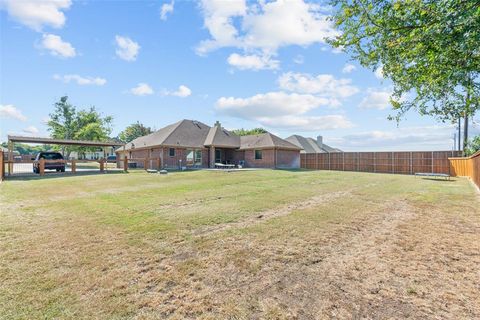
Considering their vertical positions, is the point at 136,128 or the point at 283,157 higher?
the point at 136,128

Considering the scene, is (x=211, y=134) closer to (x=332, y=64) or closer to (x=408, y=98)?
(x=332, y=64)

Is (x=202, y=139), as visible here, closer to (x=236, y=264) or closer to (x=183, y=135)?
(x=183, y=135)

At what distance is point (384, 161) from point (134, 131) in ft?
190

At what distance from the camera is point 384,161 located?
82.6 ft

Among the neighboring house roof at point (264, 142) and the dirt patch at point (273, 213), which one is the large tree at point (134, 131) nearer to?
the neighboring house roof at point (264, 142)

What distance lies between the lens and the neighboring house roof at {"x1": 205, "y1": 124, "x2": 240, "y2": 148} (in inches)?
1053

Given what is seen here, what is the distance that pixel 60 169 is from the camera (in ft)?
63.1

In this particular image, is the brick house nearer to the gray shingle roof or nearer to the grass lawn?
the gray shingle roof

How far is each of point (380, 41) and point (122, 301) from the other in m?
7.76

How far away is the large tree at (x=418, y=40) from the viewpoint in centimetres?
476

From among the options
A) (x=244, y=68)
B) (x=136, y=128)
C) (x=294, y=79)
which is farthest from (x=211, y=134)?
(x=136, y=128)

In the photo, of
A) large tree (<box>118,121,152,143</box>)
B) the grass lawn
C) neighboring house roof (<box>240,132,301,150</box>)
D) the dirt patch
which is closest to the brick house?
neighboring house roof (<box>240,132,301,150</box>)

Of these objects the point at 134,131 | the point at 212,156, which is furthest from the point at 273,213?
the point at 134,131

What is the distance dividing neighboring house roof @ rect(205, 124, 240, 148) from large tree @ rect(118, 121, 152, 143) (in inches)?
1503
